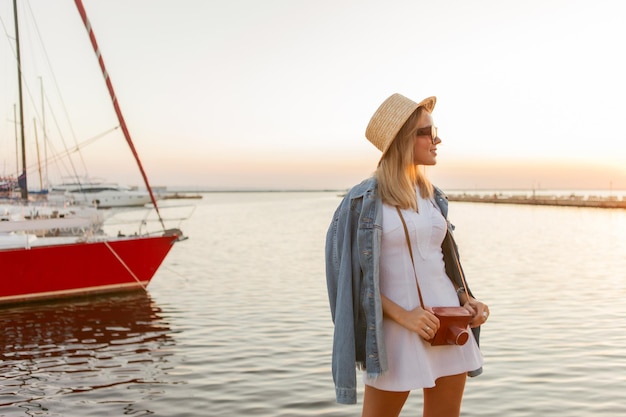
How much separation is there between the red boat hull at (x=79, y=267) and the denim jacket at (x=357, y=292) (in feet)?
41.0

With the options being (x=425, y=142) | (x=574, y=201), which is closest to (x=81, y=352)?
(x=425, y=142)

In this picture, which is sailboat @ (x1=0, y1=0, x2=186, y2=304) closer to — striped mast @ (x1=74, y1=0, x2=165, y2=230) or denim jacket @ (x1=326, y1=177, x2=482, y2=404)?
striped mast @ (x1=74, y1=0, x2=165, y2=230)

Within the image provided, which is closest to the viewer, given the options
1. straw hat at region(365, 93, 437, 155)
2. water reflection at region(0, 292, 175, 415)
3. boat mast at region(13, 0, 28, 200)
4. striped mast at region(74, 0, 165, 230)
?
straw hat at region(365, 93, 437, 155)

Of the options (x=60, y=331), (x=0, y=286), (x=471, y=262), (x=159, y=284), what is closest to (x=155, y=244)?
(x=159, y=284)

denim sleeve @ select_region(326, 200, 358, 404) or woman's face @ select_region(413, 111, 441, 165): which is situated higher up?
woman's face @ select_region(413, 111, 441, 165)

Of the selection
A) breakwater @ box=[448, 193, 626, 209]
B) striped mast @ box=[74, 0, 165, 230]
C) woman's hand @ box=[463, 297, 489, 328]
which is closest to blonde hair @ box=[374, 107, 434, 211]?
woman's hand @ box=[463, 297, 489, 328]

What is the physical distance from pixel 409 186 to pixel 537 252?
23.3 m

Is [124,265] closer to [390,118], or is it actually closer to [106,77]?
[106,77]

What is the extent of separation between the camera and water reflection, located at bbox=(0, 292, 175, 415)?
729 cm

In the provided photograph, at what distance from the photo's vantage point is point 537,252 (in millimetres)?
24344

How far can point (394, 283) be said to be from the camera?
8.48 ft

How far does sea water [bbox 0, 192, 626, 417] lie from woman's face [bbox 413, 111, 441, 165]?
4.21 meters

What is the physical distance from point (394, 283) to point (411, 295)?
84 millimetres

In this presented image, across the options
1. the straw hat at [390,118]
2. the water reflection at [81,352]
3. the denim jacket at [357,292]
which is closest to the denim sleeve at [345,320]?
the denim jacket at [357,292]
